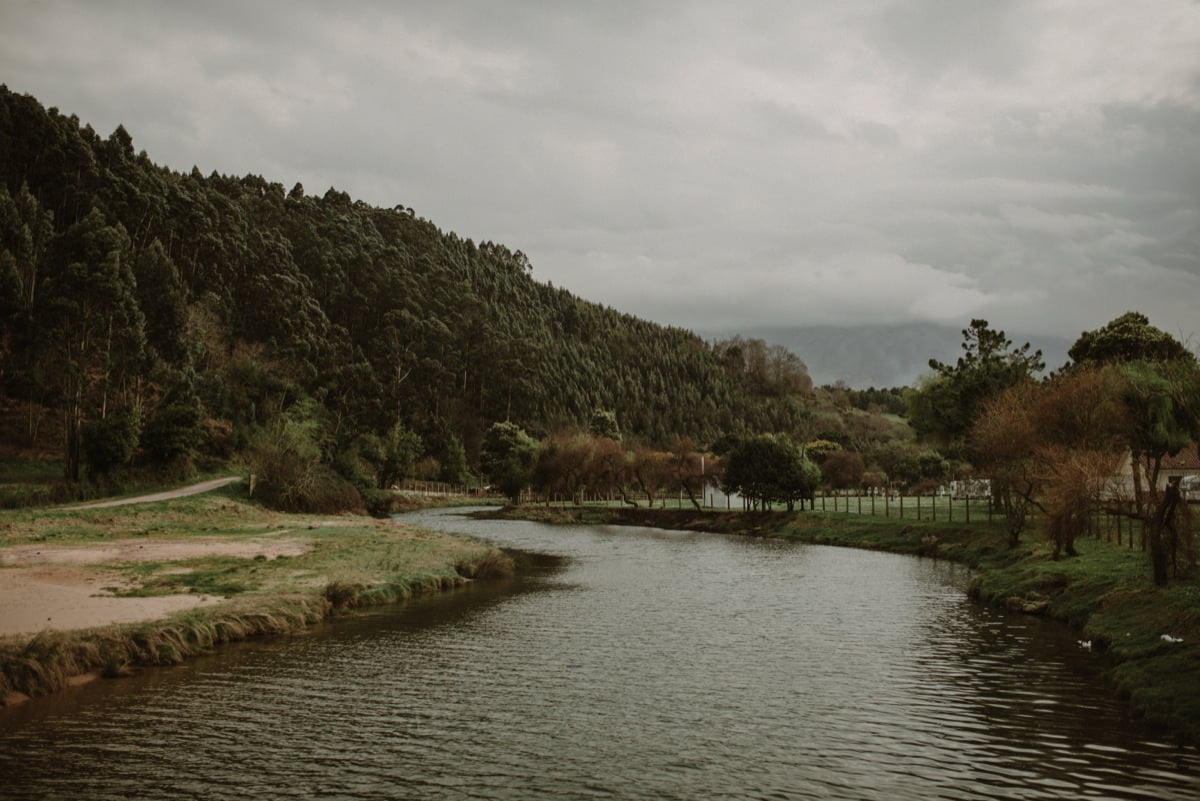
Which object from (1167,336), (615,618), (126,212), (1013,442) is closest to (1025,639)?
(615,618)

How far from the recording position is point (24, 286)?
93.7 m

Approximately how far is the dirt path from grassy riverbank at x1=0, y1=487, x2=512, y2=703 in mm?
2525

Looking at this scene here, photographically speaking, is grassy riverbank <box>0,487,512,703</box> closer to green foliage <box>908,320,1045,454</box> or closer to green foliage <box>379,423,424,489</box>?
green foliage <box>908,320,1045,454</box>

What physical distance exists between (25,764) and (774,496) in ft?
263

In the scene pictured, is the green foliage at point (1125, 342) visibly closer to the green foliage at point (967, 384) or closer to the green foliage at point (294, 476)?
the green foliage at point (967, 384)

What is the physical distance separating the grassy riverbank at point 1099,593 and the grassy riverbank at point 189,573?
25.5 m

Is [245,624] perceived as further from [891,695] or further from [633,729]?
[891,695]

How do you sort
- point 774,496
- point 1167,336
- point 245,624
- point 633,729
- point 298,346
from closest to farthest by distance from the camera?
point 633,729 → point 245,624 → point 1167,336 → point 774,496 → point 298,346

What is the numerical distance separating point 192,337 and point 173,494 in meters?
50.0

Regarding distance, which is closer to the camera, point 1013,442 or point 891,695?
point 891,695

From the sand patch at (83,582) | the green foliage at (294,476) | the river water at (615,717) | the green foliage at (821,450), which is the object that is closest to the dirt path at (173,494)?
the green foliage at (294,476)

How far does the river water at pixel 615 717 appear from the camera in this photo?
51.5 feet

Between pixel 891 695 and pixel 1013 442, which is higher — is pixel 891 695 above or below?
below

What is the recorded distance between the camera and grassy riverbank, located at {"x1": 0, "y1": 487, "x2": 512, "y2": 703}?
2336 centimetres
